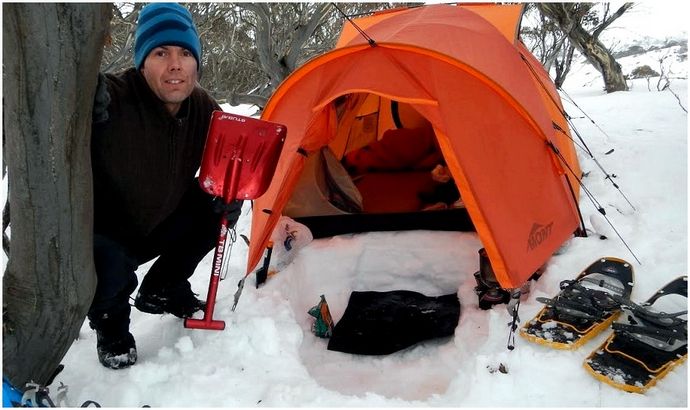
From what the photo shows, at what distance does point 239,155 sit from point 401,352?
129cm

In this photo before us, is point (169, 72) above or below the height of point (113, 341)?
above

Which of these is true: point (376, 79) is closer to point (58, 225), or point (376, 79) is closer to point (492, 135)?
point (492, 135)

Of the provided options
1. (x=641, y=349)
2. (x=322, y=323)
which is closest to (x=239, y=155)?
(x=322, y=323)

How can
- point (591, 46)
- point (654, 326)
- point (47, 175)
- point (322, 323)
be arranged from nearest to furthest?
point (47, 175), point (654, 326), point (322, 323), point (591, 46)

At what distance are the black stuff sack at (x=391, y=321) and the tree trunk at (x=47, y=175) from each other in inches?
54.7

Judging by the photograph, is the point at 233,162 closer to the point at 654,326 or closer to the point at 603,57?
the point at 654,326

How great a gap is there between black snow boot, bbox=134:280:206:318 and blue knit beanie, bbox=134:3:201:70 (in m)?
1.02

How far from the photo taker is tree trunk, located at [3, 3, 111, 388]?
141cm

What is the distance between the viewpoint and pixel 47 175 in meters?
1.55

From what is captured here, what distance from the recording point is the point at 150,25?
209 cm

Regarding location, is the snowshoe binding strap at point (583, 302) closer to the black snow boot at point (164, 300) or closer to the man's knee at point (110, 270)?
the black snow boot at point (164, 300)

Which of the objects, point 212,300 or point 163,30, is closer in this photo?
point 163,30

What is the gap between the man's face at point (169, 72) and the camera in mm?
2098

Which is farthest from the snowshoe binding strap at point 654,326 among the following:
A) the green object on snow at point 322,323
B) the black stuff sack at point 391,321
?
the green object on snow at point 322,323
